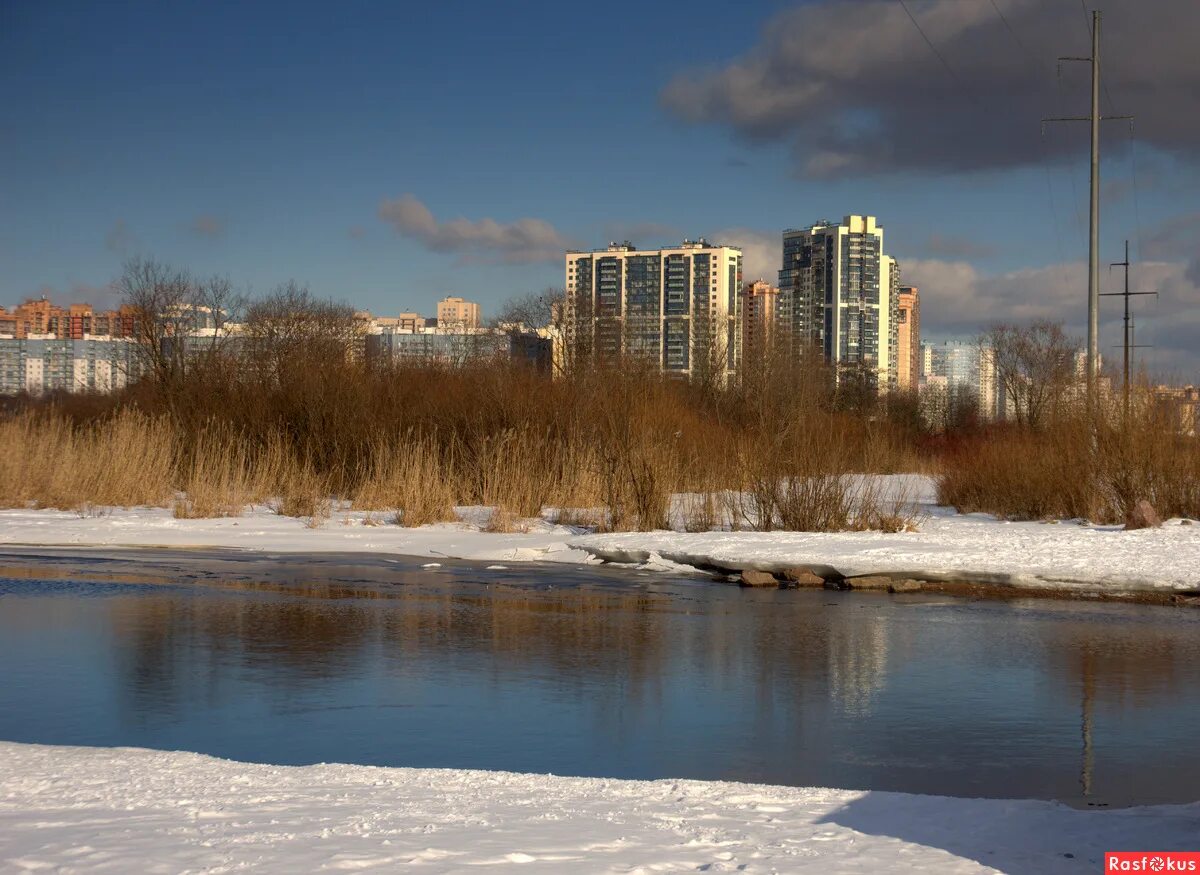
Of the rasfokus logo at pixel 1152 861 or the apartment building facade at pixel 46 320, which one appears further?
the apartment building facade at pixel 46 320

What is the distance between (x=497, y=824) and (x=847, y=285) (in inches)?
4043

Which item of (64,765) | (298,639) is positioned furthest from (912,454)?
(64,765)

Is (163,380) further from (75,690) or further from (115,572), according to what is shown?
(75,690)

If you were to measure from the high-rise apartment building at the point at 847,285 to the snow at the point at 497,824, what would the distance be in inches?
3759

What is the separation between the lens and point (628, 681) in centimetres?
940

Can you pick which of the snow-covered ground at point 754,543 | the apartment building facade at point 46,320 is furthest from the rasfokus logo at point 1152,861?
the apartment building facade at point 46,320

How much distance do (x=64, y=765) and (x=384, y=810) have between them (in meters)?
2.00

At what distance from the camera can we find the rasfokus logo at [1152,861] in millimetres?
5125

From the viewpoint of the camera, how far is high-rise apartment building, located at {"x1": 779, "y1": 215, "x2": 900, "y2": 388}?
103688 mm

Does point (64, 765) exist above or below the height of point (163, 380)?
below

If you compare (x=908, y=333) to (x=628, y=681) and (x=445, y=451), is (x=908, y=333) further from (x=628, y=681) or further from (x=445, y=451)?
(x=628, y=681)

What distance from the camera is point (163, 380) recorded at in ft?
113

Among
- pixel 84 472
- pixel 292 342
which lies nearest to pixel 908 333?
pixel 292 342

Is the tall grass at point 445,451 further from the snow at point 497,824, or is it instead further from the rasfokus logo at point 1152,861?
the rasfokus logo at point 1152,861
